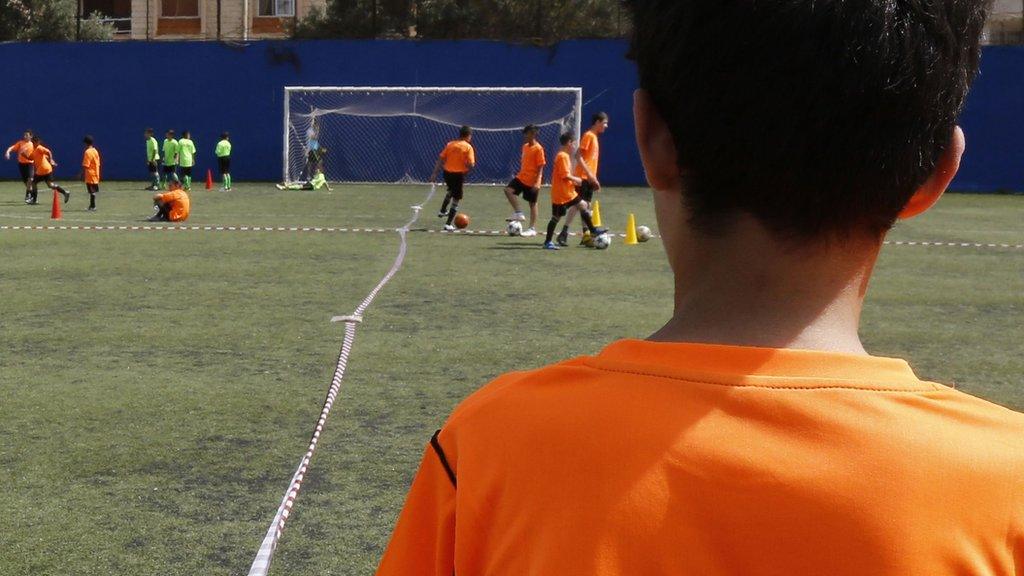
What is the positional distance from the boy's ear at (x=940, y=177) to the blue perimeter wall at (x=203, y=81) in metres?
37.7

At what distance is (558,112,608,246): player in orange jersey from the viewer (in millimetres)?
17906

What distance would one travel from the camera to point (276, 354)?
365 inches

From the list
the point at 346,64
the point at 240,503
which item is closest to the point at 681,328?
the point at 240,503

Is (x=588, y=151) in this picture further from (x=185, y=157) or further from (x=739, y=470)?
(x=739, y=470)

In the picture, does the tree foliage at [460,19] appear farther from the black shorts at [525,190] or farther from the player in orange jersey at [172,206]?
the black shorts at [525,190]

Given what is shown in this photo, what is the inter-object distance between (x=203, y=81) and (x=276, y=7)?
15146 mm

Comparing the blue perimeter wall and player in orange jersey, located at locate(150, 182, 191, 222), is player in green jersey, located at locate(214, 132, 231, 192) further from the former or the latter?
player in orange jersey, located at locate(150, 182, 191, 222)

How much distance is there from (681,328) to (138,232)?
1970 centimetres

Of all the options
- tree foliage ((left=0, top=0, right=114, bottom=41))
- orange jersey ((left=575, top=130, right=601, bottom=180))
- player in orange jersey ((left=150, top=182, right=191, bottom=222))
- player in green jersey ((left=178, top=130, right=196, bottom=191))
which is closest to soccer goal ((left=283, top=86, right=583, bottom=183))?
player in green jersey ((left=178, top=130, right=196, bottom=191))

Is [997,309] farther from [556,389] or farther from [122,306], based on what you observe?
[556,389]

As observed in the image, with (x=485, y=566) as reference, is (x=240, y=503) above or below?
below

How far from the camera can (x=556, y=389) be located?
1325 millimetres

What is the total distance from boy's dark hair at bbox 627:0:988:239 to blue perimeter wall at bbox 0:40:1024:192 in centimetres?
3781

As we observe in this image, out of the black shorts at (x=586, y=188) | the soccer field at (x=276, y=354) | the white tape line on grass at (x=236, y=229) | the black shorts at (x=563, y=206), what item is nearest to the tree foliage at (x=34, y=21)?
the white tape line on grass at (x=236, y=229)
